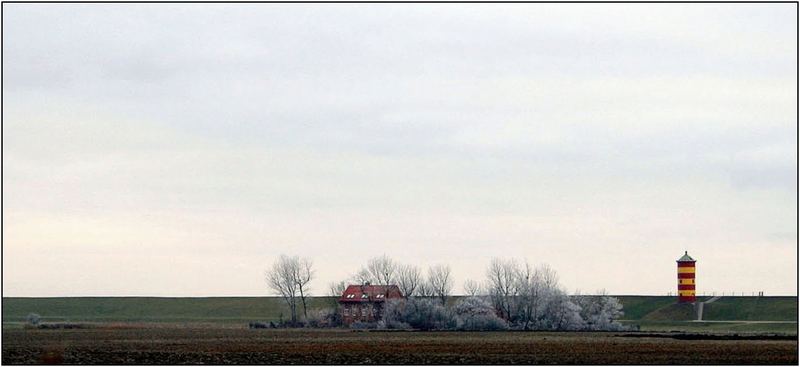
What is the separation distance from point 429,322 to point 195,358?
53.9m

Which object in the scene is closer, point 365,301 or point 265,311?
point 365,301

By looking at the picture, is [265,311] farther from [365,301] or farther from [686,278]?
[686,278]

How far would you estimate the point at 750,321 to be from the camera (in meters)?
130

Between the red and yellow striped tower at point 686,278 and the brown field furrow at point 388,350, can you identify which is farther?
the red and yellow striped tower at point 686,278

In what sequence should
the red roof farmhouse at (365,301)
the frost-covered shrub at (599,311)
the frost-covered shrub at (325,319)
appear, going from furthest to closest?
the red roof farmhouse at (365,301), the frost-covered shrub at (325,319), the frost-covered shrub at (599,311)

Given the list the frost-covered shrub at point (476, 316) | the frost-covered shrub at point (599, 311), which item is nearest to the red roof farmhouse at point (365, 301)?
the frost-covered shrub at point (476, 316)

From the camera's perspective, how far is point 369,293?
135 metres

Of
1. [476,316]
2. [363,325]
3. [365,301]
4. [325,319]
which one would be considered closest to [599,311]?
[476,316]

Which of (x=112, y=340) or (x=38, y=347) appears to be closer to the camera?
(x=38, y=347)

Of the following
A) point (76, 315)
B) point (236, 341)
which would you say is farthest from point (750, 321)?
point (76, 315)

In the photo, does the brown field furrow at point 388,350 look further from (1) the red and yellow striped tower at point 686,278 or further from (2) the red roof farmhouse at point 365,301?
(1) the red and yellow striped tower at point 686,278

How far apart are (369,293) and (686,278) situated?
32.8 meters

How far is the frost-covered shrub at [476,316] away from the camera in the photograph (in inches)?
4562

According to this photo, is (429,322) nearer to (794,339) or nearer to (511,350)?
(794,339)
